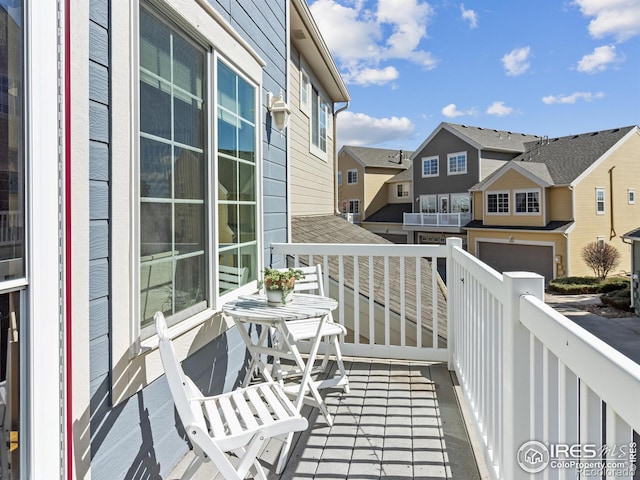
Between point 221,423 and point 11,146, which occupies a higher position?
point 11,146

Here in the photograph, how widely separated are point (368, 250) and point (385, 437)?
1626mm

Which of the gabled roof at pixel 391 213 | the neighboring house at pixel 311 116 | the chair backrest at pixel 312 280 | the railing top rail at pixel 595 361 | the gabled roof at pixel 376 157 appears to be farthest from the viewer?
the gabled roof at pixel 376 157

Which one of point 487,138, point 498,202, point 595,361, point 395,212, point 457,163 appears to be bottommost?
point 595,361

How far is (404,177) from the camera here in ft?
88.7

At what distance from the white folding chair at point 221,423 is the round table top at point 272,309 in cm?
58

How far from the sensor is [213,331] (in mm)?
2697

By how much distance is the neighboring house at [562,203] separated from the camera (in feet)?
59.4

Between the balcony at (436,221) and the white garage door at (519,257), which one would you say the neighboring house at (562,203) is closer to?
the white garage door at (519,257)

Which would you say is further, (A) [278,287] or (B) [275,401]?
(A) [278,287]

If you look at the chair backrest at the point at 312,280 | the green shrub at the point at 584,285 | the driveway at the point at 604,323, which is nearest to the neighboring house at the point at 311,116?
the chair backrest at the point at 312,280

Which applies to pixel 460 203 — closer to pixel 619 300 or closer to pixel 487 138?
pixel 487 138

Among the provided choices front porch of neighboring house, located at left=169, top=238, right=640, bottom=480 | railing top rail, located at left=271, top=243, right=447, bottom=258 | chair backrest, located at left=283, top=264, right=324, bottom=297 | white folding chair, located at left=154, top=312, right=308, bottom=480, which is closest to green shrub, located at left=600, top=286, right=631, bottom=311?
front porch of neighboring house, located at left=169, top=238, right=640, bottom=480

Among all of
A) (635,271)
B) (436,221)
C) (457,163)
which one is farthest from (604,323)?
(457,163)

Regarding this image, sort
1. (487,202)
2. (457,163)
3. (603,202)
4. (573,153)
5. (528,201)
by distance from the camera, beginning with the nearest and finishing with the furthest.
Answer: (603,202) < (528,201) < (573,153) < (487,202) < (457,163)
